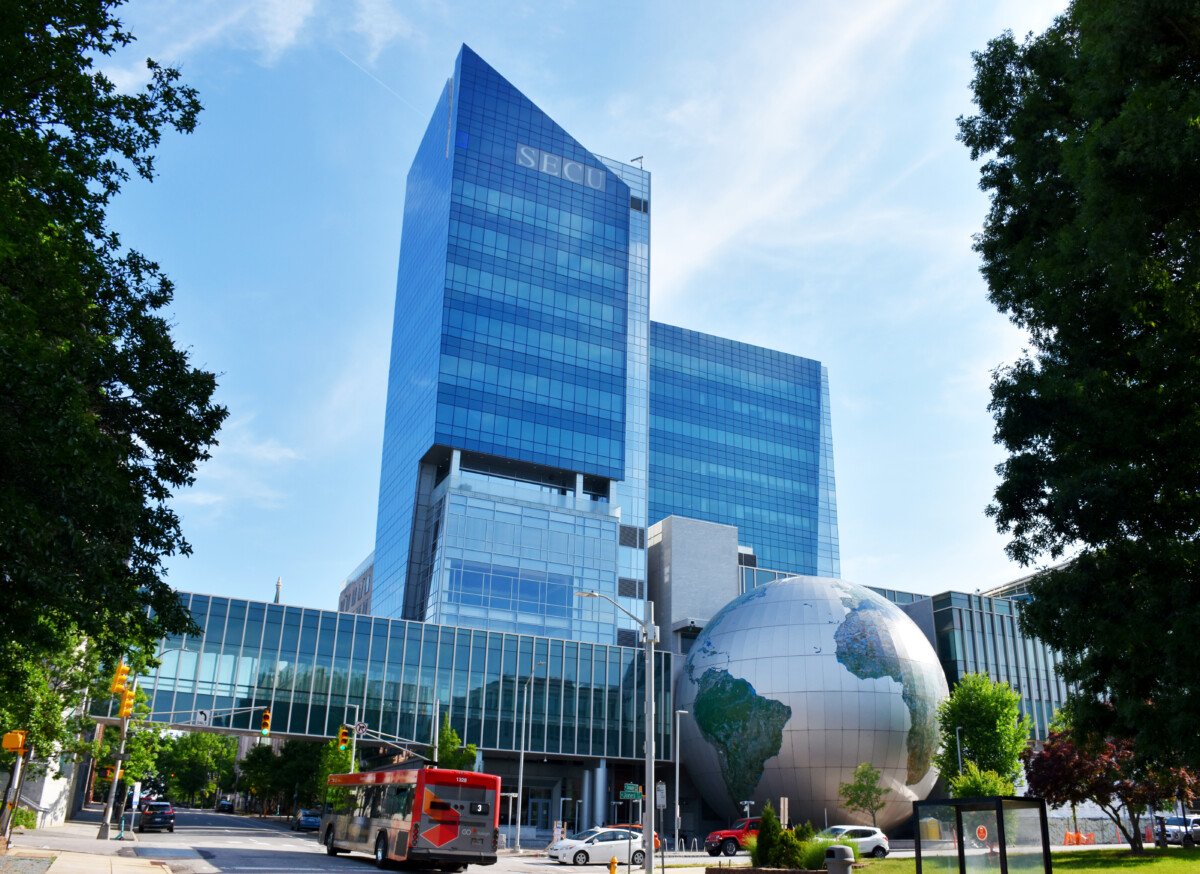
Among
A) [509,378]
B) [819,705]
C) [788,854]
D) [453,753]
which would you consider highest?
[509,378]

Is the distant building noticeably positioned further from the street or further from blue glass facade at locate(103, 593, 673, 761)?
the street

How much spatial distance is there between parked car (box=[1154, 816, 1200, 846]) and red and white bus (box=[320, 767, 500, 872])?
41.6 m

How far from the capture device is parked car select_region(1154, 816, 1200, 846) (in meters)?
52.9

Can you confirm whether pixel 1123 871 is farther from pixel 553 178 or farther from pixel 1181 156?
pixel 553 178

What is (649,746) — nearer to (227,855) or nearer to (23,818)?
(227,855)

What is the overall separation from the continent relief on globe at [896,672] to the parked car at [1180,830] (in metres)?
13.1

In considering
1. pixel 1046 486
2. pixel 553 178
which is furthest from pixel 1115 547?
pixel 553 178

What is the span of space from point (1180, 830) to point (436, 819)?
54.5 metres

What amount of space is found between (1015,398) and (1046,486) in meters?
2.33

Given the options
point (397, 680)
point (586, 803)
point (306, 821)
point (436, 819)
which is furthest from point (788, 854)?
point (306, 821)

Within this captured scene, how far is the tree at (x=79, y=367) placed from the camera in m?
15.3

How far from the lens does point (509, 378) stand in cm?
9219

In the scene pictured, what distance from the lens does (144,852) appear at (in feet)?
116

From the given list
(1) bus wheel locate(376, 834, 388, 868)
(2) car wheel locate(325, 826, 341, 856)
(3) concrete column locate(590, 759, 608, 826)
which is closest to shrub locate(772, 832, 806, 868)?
(1) bus wheel locate(376, 834, 388, 868)
